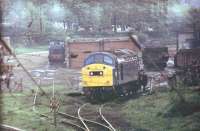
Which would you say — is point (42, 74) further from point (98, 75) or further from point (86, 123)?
point (86, 123)

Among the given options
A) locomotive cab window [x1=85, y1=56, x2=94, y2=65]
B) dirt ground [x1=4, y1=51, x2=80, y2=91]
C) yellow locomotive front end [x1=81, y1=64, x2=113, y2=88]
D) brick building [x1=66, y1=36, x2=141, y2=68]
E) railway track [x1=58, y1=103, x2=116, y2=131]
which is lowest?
railway track [x1=58, y1=103, x2=116, y2=131]

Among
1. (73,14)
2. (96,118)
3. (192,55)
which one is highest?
(73,14)

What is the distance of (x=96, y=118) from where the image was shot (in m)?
13.8

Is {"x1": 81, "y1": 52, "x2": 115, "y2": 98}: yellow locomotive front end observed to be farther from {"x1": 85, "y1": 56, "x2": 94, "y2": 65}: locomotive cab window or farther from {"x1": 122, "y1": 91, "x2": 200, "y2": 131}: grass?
{"x1": 122, "y1": 91, "x2": 200, "y2": 131}: grass

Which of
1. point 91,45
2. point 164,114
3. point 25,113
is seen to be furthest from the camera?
point 91,45

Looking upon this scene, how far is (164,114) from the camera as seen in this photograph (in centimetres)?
1302

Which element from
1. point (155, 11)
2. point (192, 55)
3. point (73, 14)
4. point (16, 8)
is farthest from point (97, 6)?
point (192, 55)

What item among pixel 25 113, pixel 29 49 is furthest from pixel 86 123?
pixel 29 49

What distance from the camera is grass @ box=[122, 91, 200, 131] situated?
1159 cm

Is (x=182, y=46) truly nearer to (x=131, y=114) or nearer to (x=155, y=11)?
(x=155, y=11)

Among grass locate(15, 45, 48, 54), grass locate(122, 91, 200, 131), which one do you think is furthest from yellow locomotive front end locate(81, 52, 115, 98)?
grass locate(15, 45, 48, 54)

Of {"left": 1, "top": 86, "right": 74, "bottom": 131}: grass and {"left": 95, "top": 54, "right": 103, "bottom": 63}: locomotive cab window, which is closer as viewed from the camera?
{"left": 1, "top": 86, "right": 74, "bottom": 131}: grass

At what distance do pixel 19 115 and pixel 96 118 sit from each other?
244 centimetres

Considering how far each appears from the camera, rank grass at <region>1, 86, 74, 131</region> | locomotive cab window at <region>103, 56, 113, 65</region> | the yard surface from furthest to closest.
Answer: locomotive cab window at <region>103, 56, 113, 65</region>
grass at <region>1, 86, 74, 131</region>
the yard surface
